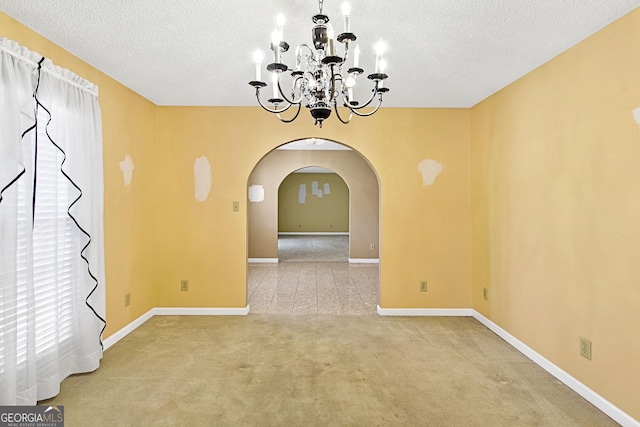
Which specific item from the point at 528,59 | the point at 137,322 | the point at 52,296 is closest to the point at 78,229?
the point at 52,296

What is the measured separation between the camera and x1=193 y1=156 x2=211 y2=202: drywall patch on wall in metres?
4.08

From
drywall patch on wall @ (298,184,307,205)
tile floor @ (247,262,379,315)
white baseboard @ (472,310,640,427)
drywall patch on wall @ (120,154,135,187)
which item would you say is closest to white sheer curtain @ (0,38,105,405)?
drywall patch on wall @ (120,154,135,187)

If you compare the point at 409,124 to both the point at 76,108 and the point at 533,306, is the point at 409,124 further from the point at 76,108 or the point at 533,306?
the point at 76,108

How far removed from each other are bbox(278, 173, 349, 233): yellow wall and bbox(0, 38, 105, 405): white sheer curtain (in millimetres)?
10705

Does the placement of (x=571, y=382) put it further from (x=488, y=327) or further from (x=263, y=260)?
Result: (x=263, y=260)

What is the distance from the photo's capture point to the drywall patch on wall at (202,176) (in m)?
4.08

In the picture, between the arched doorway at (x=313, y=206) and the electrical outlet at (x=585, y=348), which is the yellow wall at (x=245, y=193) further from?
the arched doorway at (x=313, y=206)

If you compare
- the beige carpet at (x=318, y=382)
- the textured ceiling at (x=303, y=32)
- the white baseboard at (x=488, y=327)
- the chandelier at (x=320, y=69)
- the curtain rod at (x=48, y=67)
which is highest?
the textured ceiling at (x=303, y=32)

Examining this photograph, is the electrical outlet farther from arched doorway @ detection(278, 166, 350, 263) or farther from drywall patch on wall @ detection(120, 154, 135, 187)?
arched doorway @ detection(278, 166, 350, 263)

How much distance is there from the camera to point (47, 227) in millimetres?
2391

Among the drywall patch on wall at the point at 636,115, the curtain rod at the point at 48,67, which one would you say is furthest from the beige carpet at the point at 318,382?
the curtain rod at the point at 48,67

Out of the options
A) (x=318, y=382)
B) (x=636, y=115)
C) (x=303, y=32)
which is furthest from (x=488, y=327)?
(x=303, y=32)

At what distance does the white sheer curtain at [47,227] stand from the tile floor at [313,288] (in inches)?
78.9

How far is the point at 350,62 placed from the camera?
2.75 m
